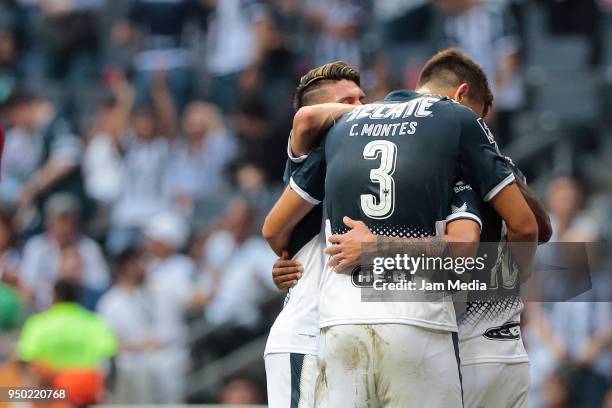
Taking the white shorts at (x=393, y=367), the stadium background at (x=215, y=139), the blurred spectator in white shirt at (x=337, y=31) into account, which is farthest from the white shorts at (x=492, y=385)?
the blurred spectator in white shirt at (x=337, y=31)

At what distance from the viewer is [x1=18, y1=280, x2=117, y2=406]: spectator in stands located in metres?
6.44

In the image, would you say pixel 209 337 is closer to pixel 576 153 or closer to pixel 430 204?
pixel 576 153

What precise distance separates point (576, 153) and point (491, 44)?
139cm

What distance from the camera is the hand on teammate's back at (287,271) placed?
18.7 feet

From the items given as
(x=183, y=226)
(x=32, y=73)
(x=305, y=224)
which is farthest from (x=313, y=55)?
(x=305, y=224)

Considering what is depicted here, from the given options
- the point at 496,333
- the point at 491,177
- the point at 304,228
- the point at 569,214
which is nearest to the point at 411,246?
the point at 491,177

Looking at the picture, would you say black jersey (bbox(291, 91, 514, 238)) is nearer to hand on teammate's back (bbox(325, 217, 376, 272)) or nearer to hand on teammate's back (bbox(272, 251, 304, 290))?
hand on teammate's back (bbox(325, 217, 376, 272))

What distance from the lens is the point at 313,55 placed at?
13719 millimetres

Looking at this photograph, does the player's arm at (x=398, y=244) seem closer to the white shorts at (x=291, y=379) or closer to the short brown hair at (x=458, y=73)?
the white shorts at (x=291, y=379)

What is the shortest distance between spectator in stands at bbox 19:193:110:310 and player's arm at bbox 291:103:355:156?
269 inches

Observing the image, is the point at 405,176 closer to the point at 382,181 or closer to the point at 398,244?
the point at 382,181

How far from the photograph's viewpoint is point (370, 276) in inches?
199

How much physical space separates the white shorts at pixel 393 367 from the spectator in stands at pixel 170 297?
6.35 meters

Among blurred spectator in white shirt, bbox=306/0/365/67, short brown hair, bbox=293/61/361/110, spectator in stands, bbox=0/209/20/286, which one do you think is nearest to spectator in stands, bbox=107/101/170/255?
spectator in stands, bbox=0/209/20/286
